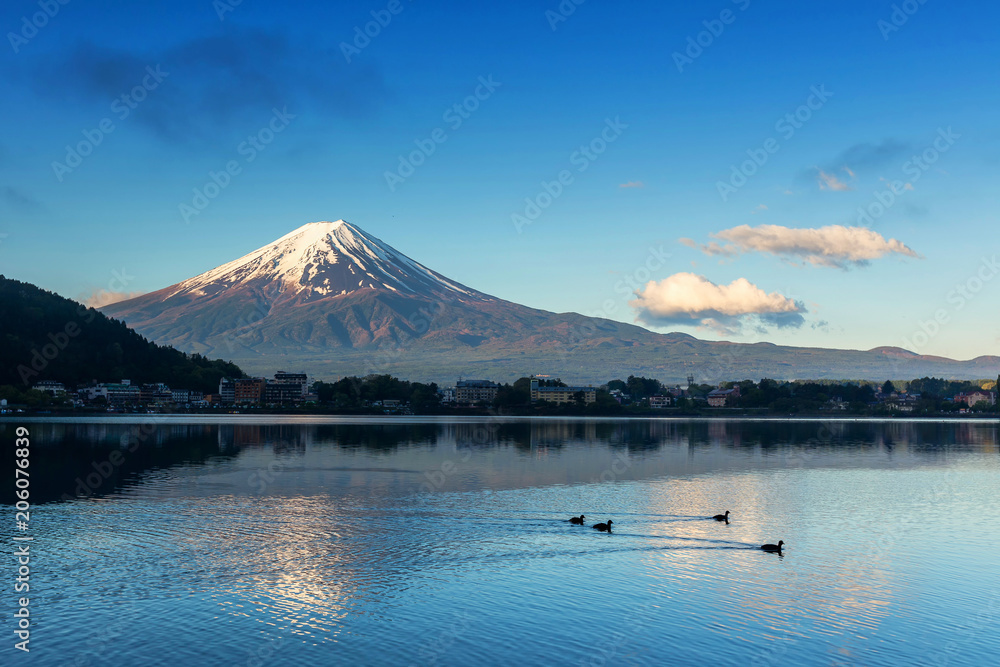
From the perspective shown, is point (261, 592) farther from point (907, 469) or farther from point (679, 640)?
point (907, 469)

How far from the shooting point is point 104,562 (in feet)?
89.7

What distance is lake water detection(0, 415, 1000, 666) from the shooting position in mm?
20219

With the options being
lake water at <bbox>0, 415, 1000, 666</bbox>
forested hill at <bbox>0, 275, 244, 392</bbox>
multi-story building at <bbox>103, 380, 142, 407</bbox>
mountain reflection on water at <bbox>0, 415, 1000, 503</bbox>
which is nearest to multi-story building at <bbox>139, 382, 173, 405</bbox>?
multi-story building at <bbox>103, 380, 142, 407</bbox>

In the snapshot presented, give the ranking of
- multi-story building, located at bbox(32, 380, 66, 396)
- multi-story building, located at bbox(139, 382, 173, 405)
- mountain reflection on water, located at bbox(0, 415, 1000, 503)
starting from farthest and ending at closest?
multi-story building, located at bbox(139, 382, 173, 405)
multi-story building, located at bbox(32, 380, 66, 396)
mountain reflection on water, located at bbox(0, 415, 1000, 503)

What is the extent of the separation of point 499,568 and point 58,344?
17233 cm

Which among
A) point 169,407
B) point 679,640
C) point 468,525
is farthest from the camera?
point 169,407

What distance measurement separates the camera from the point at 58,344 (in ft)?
570

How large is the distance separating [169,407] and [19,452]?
416 feet

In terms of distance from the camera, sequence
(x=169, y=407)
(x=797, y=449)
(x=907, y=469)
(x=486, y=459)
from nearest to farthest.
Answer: (x=907, y=469)
(x=486, y=459)
(x=797, y=449)
(x=169, y=407)

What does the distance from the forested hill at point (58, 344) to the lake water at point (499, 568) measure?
399 ft

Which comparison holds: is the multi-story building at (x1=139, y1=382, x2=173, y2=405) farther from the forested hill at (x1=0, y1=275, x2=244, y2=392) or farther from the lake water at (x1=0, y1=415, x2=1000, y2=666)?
the lake water at (x1=0, y1=415, x2=1000, y2=666)

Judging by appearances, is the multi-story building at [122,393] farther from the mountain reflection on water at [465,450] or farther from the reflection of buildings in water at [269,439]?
the reflection of buildings in water at [269,439]

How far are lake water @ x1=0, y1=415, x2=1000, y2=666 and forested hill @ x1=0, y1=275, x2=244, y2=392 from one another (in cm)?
12162

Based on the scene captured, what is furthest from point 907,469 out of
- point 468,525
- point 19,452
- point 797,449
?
point 19,452
